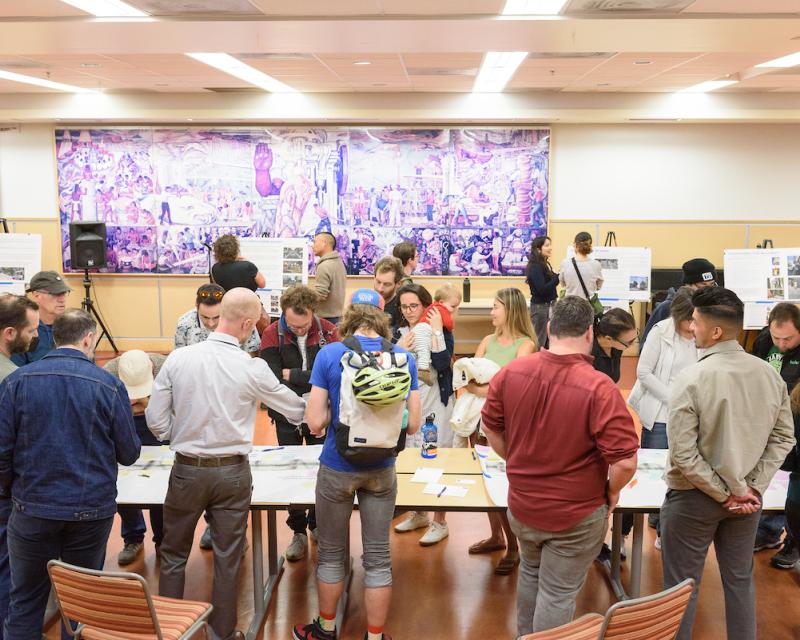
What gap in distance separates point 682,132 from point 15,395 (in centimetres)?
965

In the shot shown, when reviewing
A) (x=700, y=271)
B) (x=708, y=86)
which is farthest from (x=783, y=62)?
(x=700, y=271)

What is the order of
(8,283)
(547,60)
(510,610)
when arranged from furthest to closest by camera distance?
(8,283) < (547,60) < (510,610)

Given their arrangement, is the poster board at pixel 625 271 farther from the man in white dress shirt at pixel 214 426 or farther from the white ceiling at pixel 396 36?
the man in white dress shirt at pixel 214 426

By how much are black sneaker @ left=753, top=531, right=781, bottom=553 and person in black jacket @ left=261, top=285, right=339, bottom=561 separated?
2798 mm

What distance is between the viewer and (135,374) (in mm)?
3662

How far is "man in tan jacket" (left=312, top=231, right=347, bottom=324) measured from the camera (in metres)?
6.77

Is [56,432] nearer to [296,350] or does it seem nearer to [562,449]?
[296,350]

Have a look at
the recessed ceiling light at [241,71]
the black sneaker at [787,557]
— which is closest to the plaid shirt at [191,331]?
the recessed ceiling light at [241,71]

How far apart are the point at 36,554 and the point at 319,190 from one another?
25.3ft

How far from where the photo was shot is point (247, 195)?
10.1m

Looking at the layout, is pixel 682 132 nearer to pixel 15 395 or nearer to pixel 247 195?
pixel 247 195

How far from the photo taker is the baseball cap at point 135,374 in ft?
12.0

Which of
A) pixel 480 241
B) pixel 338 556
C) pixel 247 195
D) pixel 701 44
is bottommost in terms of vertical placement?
pixel 338 556

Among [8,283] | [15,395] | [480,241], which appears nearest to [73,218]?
[8,283]
